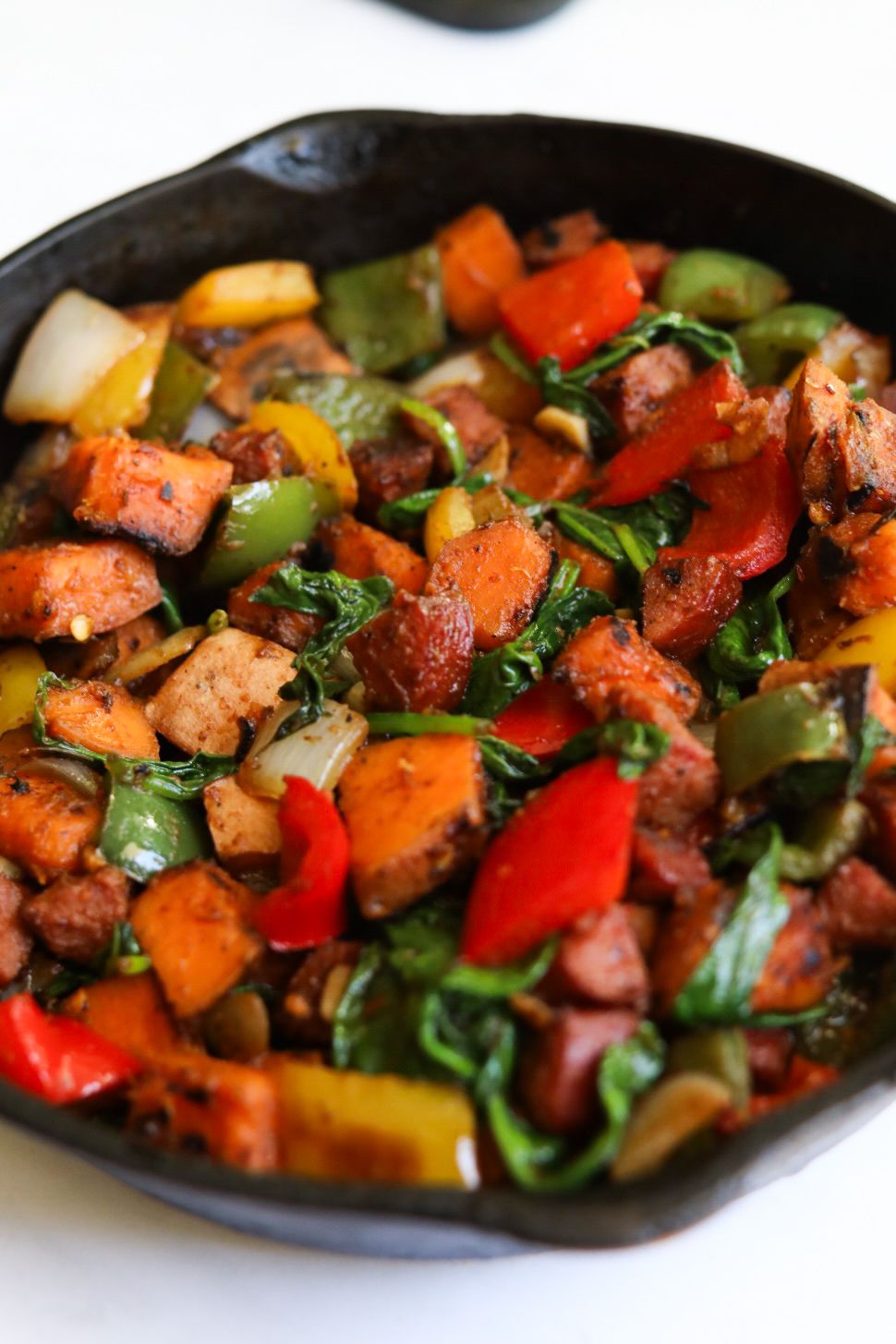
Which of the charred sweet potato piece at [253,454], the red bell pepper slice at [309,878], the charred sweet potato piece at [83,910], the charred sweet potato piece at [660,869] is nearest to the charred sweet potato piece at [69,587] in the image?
the charred sweet potato piece at [253,454]

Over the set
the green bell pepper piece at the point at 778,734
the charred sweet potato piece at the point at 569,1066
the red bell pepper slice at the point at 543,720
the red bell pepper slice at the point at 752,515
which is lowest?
the charred sweet potato piece at the point at 569,1066

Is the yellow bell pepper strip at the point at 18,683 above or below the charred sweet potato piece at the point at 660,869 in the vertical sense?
above

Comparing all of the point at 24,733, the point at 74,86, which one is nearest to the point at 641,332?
the point at 24,733

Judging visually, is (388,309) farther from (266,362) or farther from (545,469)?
(545,469)

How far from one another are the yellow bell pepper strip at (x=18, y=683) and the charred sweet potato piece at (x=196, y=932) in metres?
0.67

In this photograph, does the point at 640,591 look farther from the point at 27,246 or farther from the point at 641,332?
the point at 27,246

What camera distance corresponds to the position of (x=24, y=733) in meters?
2.86

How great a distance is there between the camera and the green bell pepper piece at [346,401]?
3445 millimetres

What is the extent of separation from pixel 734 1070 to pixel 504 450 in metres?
1.83

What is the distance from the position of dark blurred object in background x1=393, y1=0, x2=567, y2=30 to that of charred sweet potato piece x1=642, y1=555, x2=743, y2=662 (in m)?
3.34

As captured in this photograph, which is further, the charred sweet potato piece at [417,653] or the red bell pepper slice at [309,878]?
the charred sweet potato piece at [417,653]

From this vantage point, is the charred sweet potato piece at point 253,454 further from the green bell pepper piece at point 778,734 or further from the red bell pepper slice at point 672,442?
the green bell pepper piece at point 778,734

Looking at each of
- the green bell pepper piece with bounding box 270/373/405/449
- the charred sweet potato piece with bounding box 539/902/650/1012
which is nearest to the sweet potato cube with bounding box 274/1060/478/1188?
the charred sweet potato piece with bounding box 539/902/650/1012

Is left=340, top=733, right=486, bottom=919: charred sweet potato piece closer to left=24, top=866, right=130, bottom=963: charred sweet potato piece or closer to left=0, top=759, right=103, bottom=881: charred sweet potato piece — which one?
left=24, top=866, right=130, bottom=963: charred sweet potato piece
